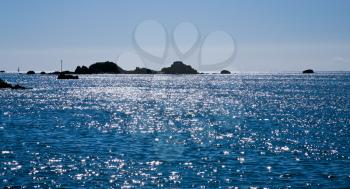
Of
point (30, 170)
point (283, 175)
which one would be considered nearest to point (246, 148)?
point (283, 175)

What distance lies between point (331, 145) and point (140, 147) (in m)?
21.0

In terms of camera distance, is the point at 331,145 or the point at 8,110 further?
the point at 8,110

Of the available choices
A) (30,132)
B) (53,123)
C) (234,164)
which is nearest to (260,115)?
(53,123)

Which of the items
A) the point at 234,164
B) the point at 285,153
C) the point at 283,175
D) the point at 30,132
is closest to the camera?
the point at 283,175

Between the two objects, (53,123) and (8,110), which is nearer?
(53,123)

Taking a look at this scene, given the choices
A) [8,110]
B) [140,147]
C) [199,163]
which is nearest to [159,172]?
[199,163]

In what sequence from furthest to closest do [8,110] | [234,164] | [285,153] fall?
1. [8,110]
2. [285,153]
3. [234,164]

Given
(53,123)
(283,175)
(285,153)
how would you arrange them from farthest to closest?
(53,123) → (285,153) → (283,175)

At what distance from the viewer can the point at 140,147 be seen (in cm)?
5294

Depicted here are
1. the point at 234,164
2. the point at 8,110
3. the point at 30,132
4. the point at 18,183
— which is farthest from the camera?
the point at 8,110

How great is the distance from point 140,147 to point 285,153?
1529cm

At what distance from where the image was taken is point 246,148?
2056 inches

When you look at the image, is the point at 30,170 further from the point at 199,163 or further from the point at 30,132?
the point at 30,132

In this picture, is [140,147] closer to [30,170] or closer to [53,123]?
[30,170]
